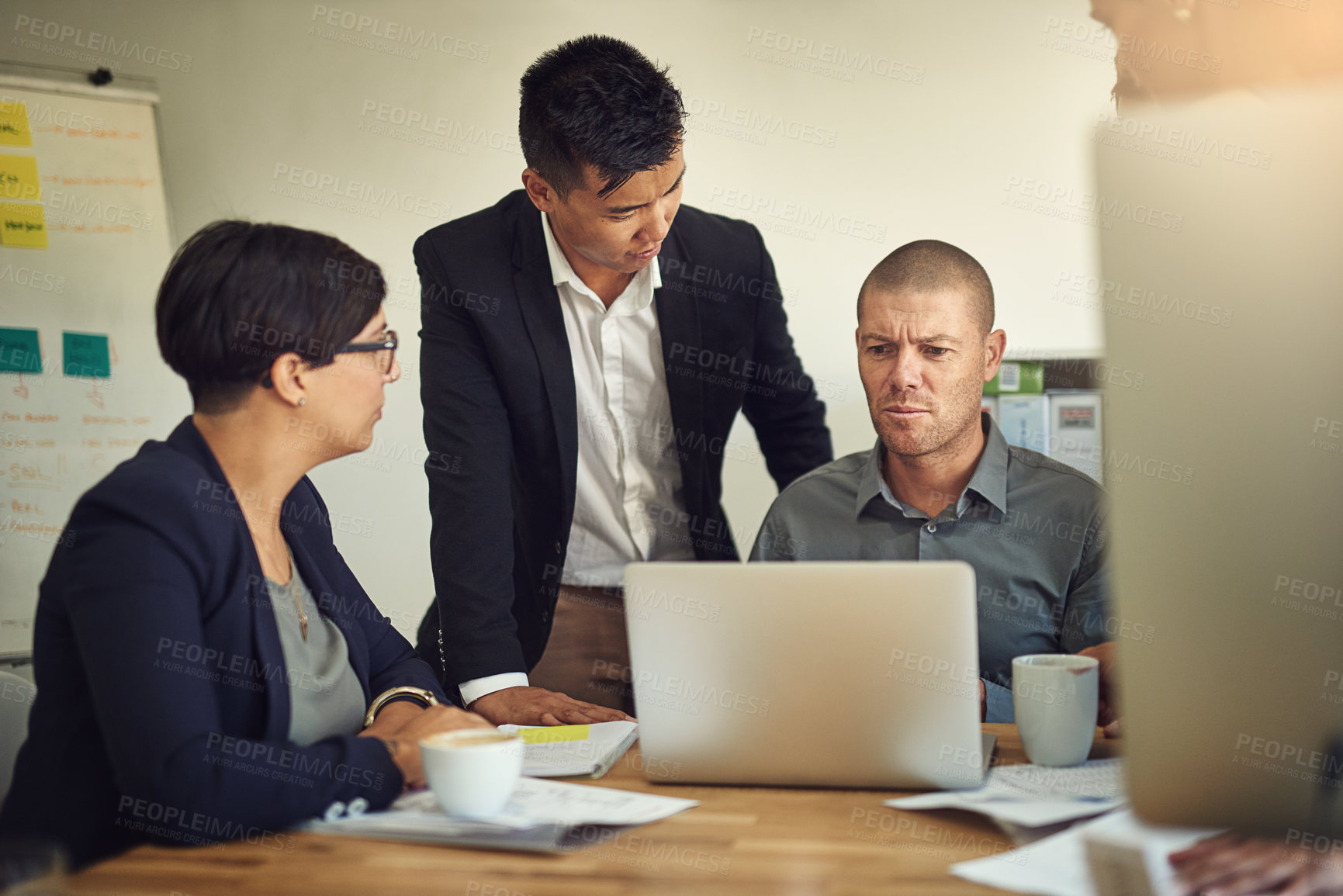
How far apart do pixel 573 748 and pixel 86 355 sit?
107 inches

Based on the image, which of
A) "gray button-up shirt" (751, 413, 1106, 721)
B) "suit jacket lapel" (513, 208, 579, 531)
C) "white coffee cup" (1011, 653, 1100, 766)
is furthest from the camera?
"suit jacket lapel" (513, 208, 579, 531)

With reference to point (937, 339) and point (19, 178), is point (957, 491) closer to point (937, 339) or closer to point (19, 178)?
point (937, 339)

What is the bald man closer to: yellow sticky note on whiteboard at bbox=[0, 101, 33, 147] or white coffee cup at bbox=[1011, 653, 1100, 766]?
white coffee cup at bbox=[1011, 653, 1100, 766]

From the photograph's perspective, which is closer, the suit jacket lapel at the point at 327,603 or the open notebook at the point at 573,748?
the open notebook at the point at 573,748

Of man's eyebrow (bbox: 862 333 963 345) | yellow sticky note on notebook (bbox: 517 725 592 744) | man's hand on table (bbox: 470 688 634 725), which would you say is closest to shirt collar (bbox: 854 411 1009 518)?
man's eyebrow (bbox: 862 333 963 345)

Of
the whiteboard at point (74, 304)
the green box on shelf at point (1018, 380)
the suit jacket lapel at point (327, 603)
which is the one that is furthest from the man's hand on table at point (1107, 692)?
the whiteboard at point (74, 304)

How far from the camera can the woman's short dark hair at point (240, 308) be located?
132 centimetres

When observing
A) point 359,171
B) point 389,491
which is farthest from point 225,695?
point 359,171

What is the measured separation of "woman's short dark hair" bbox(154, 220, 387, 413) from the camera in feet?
4.33

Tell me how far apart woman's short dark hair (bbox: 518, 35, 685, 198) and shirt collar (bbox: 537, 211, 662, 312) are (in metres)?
0.16

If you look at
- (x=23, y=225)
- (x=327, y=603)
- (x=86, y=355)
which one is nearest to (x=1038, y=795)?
(x=327, y=603)

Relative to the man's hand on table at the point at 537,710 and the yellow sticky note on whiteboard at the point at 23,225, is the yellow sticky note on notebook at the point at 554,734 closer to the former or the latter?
the man's hand on table at the point at 537,710

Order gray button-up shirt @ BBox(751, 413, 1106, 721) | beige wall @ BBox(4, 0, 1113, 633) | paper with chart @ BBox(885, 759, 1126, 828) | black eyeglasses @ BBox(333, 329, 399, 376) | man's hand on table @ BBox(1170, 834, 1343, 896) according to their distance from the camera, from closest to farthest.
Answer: man's hand on table @ BBox(1170, 834, 1343, 896), paper with chart @ BBox(885, 759, 1126, 828), black eyeglasses @ BBox(333, 329, 399, 376), gray button-up shirt @ BBox(751, 413, 1106, 721), beige wall @ BBox(4, 0, 1113, 633)

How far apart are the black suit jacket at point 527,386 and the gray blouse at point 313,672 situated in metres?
0.36
